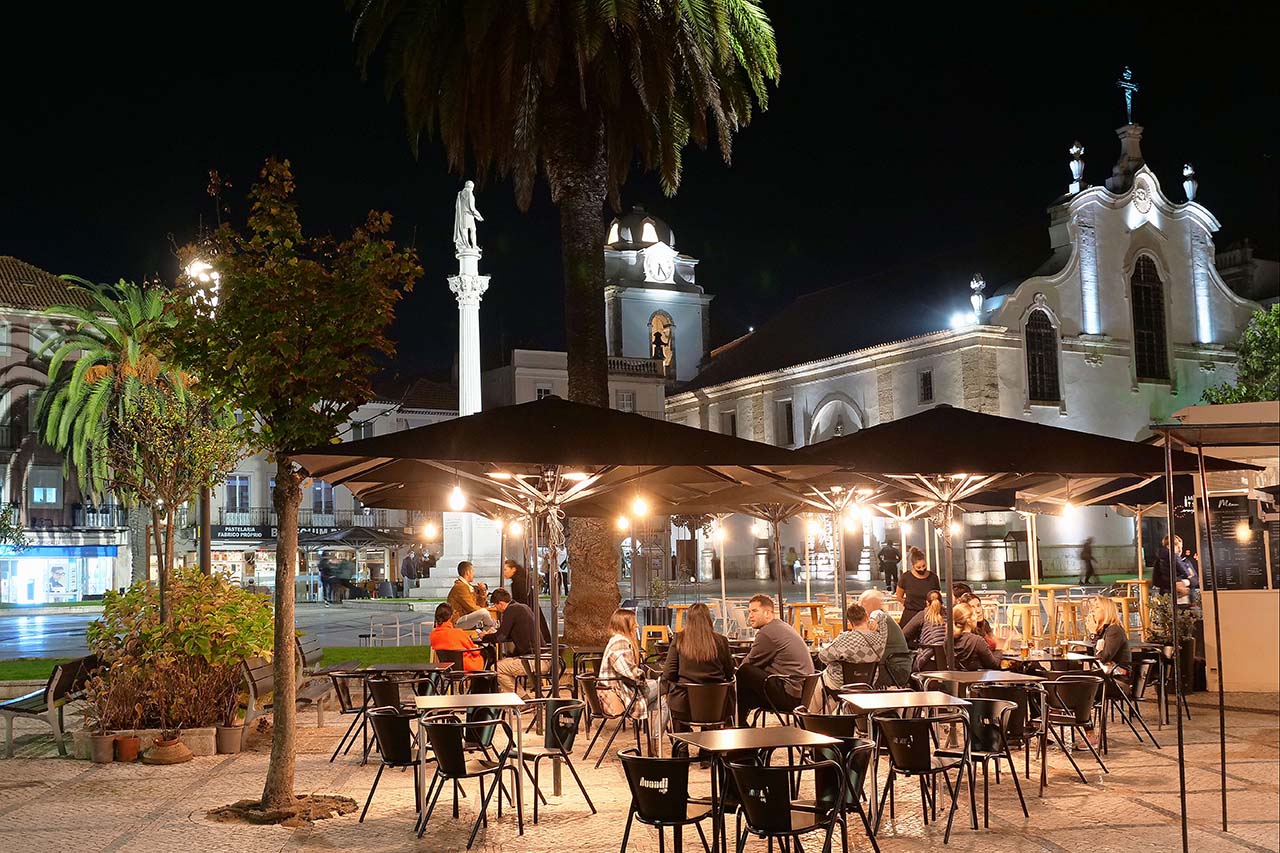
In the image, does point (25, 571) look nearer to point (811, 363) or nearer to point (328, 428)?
point (811, 363)

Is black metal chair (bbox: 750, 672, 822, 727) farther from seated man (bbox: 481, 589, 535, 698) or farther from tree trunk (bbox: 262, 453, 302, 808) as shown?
tree trunk (bbox: 262, 453, 302, 808)

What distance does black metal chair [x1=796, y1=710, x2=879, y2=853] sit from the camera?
7.49 m

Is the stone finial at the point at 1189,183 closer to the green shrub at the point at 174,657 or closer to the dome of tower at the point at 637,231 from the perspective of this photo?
the dome of tower at the point at 637,231

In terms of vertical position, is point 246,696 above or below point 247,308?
below

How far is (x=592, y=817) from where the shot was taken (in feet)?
30.0

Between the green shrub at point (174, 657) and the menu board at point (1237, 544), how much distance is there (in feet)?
33.3

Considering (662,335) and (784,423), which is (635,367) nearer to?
(662,335)

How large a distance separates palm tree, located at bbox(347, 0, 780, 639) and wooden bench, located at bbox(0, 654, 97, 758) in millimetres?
6978

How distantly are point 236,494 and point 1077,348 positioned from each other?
3666 cm

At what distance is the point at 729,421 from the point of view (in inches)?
2542

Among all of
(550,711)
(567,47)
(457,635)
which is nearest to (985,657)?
(550,711)

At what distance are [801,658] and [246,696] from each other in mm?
5444

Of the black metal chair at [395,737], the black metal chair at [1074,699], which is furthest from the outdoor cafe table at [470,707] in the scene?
the black metal chair at [1074,699]

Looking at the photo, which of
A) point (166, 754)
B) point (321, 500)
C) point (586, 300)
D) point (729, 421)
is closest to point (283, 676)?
point (166, 754)
